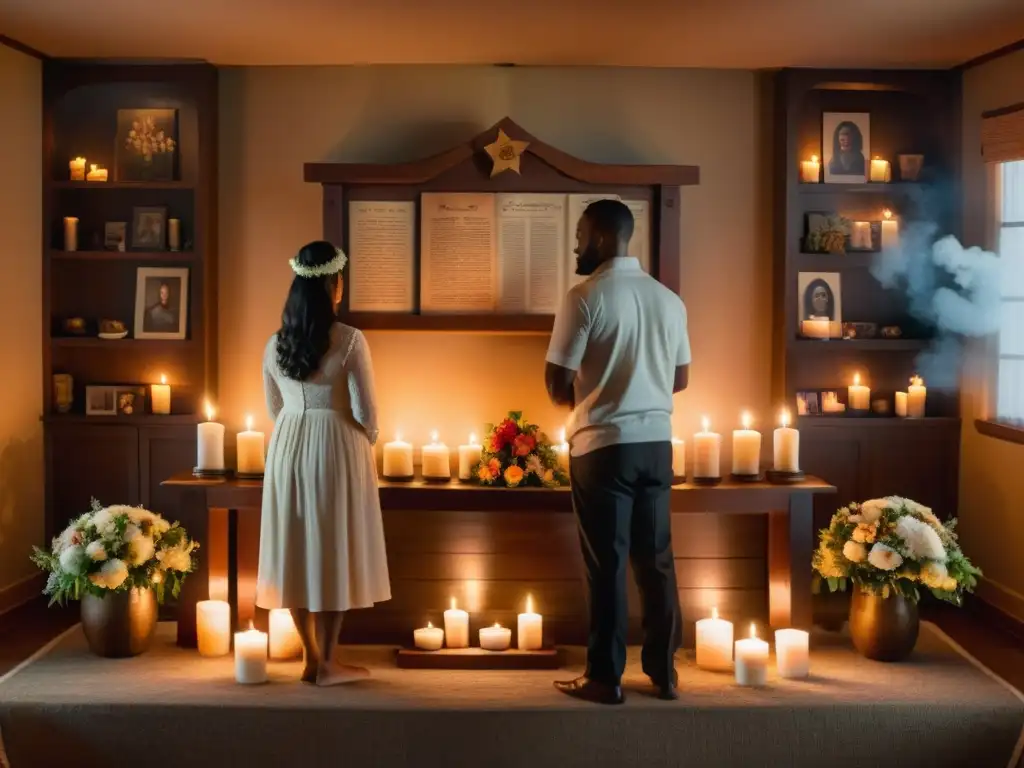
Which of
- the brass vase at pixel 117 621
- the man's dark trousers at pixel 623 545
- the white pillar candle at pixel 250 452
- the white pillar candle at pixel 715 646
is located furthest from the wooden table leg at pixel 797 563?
the brass vase at pixel 117 621

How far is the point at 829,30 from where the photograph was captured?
13.8 ft

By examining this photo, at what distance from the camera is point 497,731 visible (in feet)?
11.2

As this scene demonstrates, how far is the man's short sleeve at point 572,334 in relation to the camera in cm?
339

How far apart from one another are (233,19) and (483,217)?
1.16 metres

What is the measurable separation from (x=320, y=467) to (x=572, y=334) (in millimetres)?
868

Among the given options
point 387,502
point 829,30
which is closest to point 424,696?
point 387,502

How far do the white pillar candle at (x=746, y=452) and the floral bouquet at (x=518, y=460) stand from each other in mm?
609

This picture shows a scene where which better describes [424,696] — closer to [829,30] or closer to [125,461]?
[125,461]

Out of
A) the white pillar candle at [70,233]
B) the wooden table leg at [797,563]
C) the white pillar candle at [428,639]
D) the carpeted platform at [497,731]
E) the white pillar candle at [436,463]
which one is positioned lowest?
the carpeted platform at [497,731]

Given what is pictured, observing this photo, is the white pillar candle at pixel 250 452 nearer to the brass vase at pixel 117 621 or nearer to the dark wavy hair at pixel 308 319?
the brass vase at pixel 117 621

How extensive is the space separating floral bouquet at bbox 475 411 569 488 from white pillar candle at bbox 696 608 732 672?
0.69 m

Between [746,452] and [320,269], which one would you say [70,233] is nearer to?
[320,269]

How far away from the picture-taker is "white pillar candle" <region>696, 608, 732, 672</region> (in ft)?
12.6

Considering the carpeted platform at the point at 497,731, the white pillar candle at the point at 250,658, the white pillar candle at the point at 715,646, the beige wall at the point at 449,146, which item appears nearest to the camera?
the carpeted platform at the point at 497,731
